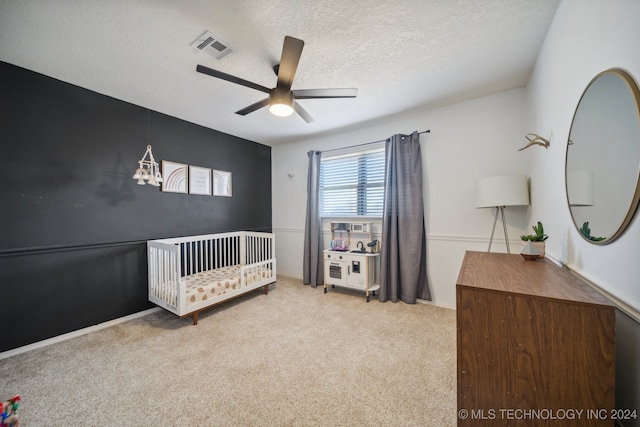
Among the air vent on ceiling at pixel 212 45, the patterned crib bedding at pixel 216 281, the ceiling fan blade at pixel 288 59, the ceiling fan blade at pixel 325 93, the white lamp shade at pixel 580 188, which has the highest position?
the air vent on ceiling at pixel 212 45

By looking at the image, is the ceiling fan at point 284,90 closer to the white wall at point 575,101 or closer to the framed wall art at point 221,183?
the white wall at point 575,101

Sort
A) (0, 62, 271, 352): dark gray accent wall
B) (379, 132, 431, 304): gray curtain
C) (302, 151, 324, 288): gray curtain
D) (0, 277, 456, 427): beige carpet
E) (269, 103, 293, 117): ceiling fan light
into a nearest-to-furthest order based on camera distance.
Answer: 1. (0, 277, 456, 427): beige carpet
2. (269, 103, 293, 117): ceiling fan light
3. (0, 62, 271, 352): dark gray accent wall
4. (379, 132, 431, 304): gray curtain
5. (302, 151, 324, 288): gray curtain

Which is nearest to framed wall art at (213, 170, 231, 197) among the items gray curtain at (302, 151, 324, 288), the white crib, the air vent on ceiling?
the white crib

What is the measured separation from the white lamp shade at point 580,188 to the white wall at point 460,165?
1.37 m

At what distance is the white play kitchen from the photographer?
316cm

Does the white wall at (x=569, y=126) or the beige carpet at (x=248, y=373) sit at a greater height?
the white wall at (x=569, y=126)

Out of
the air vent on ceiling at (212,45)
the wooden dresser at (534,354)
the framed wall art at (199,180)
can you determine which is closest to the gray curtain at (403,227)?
the wooden dresser at (534,354)

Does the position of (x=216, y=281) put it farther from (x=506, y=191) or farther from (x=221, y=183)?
(x=506, y=191)

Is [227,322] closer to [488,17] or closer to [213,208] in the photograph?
[213,208]

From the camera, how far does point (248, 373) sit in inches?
68.1

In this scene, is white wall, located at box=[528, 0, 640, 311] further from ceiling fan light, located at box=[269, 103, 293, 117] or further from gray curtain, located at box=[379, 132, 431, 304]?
ceiling fan light, located at box=[269, 103, 293, 117]

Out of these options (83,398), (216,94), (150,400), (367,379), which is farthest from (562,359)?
(216,94)

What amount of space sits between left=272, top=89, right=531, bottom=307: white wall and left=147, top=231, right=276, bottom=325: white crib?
2325mm

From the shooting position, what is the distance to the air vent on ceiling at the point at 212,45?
171 cm
